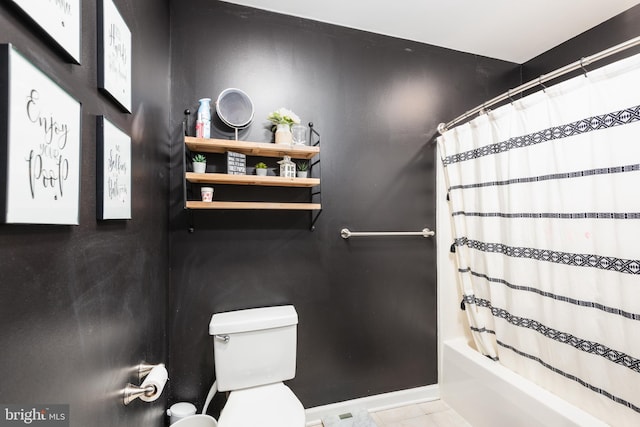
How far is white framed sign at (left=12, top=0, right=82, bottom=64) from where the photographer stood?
0.47 metres

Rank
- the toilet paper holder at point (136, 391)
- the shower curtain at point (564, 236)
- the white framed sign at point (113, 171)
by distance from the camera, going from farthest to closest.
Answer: the shower curtain at point (564, 236)
the toilet paper holder at point (136, 391)
the white framed sign at point (113, 171)

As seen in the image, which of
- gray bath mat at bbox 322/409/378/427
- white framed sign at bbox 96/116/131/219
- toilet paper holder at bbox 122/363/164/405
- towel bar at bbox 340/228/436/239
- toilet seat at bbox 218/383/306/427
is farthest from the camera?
towel bar at bbox 340/228/436/239

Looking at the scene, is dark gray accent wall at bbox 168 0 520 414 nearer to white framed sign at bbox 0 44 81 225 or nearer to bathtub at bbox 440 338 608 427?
bathtub at bbox 440 338 608 427

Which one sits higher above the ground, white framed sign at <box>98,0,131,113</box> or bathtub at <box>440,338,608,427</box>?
white framed sign at <box>98,0,131,113</box>

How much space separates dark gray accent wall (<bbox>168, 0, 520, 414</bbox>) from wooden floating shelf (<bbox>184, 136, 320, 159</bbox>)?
0.12m

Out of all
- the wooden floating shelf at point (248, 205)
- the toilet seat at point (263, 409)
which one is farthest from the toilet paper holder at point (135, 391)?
the wooden floating shelf at point (248, 205)

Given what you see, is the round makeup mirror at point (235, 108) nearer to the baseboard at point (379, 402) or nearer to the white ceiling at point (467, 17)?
the white ceiling at point (467, 17)

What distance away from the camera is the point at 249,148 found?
59.0 inches

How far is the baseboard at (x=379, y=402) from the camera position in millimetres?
1720

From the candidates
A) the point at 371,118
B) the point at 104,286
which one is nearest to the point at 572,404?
the point at 371,118

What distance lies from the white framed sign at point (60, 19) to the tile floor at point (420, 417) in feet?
6.76

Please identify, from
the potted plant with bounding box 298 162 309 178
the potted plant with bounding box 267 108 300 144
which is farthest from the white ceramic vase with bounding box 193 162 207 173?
the potted plant with bounding box 298 162 309 178

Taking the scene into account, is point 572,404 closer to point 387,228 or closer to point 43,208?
point 387,228

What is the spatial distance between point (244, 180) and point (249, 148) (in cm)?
18
